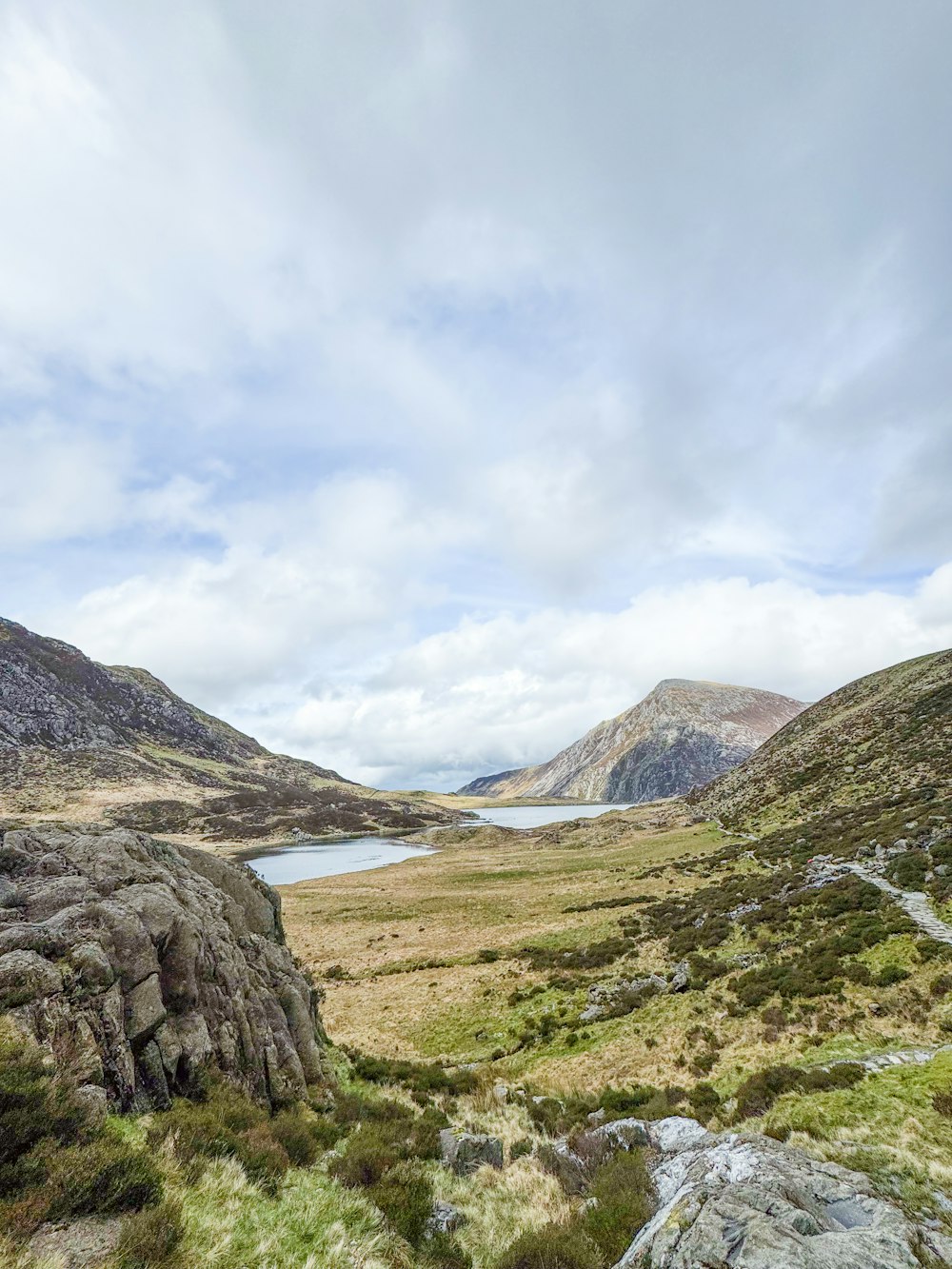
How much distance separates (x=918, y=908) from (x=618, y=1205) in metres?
24.0

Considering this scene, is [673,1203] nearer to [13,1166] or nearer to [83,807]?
[13,1166]

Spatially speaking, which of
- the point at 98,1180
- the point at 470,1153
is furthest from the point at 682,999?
the point at 98,1180

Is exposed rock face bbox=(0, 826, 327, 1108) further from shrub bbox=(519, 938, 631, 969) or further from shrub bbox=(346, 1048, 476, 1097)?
shrub bbox=(519, 938, 631, 969)

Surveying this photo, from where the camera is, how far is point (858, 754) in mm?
69875

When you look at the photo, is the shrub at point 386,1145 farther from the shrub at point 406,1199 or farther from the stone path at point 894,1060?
the stone path at point 894,1060

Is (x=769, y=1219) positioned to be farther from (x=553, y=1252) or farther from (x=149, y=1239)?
(x=149, y=1239)

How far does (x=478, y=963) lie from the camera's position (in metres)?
35.5

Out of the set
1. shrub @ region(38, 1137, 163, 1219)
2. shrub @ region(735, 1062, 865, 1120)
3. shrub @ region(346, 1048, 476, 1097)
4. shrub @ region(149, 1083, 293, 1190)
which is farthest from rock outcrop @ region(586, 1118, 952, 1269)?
shrub @ region(346, 1048, 476, 1097)

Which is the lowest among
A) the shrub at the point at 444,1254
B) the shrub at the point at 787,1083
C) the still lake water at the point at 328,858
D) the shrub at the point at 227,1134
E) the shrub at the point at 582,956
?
the still lake water at the point at 328,858

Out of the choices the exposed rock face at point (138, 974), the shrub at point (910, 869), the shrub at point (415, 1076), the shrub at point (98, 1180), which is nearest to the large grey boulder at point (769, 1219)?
the shrub at point (98, 1180)

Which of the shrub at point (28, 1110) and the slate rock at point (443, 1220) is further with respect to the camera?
the slate rock at point (443, 1220)

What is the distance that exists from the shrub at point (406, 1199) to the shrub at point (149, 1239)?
409 cm

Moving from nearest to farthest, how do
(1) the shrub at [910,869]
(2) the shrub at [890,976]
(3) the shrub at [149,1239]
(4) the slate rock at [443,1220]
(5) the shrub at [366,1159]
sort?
(3) the shrub at [149,1239], (4) the slate rock at [443,1220], (5) the shrub at [366,1159], (2) the shrub at [890,976], (1) the shrub at [910,869]

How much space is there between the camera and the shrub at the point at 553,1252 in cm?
801
